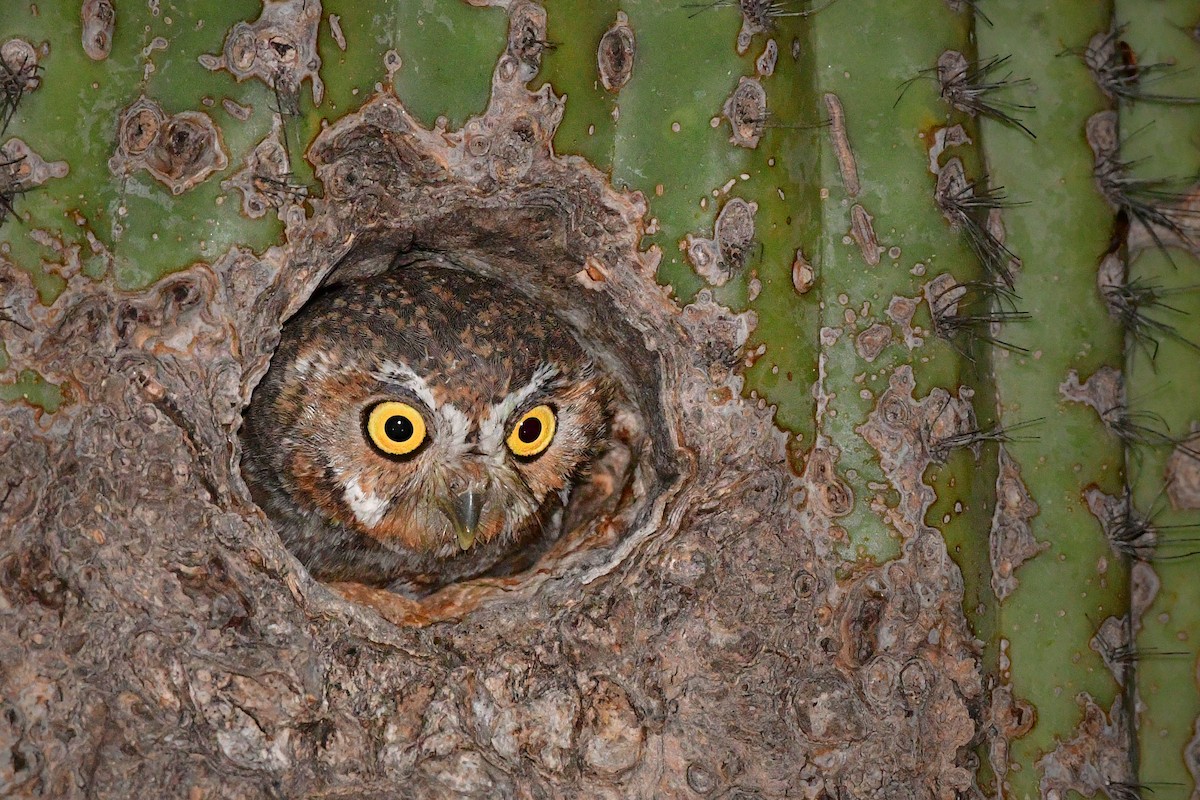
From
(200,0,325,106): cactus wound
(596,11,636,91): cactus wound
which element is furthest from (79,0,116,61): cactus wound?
(596,11,636,91): cactus wound

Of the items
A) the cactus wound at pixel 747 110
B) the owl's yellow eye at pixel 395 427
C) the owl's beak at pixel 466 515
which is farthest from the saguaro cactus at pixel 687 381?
the owl's yellow eye at pixel 395 427

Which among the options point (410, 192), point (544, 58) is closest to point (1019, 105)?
point (544, 58)

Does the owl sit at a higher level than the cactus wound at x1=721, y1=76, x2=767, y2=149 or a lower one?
lower

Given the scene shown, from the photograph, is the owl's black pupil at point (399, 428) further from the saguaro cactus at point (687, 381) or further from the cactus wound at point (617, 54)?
the cactus wound at point (617, 54)

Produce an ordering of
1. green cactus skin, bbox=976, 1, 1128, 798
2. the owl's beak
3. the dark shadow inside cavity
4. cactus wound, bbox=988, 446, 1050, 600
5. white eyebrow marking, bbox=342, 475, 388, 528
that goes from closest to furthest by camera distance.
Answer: green cactus skin, bbox=976, 1, 1128, 798, cactus wound, bbox=988, 446, 1050, 600, the dark shadow inside cavity, the owl's beak, white eyebrow marking, bbox=342, 475, 388, 528

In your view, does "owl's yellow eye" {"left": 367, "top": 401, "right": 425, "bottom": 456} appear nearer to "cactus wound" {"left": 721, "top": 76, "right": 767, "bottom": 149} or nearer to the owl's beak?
the owl's beak

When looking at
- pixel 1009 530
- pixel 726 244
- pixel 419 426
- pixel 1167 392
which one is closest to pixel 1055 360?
pixel 1167 392

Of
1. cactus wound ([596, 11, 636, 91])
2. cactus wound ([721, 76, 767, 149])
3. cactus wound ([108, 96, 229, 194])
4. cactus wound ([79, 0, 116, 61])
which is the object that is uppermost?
cactus wound ([596, 11, 636, 91])

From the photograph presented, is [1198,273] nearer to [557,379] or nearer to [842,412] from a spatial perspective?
[842,412]
